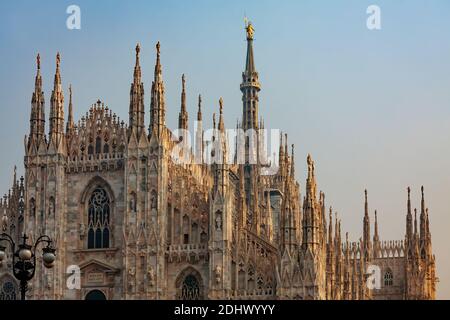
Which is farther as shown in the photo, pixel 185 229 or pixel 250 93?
pixel 250 93

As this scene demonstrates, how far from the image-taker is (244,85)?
345 ft

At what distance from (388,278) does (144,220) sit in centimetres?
3783

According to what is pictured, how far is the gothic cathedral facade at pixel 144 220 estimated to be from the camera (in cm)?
6688

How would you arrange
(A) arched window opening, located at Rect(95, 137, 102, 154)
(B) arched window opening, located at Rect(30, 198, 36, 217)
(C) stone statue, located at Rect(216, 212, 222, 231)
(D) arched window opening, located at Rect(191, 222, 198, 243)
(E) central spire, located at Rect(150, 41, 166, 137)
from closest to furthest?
(C) stone statue, located at Rect(216, 212, 222, 231), (D) arched window opening, located at Rect(191, 222, 198, 243), (E) central spire, located at Rect(150, 41, 166, 137), (B) arched window opening, located at Rect(30, 198, 36, 217), (A) arched window opening, located at Rect(95, 137, 102, 154)

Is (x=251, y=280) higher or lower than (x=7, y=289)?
higher

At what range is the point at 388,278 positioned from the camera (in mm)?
101125

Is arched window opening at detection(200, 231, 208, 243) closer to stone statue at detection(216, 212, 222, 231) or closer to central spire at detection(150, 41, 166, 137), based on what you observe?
stone statue at detection(216, 212, 222, 231)

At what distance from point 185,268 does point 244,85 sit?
39058 millimetres

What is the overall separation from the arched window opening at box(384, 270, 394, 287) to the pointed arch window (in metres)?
36.5

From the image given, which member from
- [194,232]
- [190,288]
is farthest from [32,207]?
[190,288]

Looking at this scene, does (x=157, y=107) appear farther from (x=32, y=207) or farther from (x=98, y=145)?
(x=32, y=207)

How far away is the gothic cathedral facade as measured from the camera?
66.9 metres

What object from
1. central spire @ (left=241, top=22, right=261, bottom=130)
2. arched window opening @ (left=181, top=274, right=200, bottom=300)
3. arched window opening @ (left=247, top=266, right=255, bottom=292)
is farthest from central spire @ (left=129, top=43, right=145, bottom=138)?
central spire @ (left=241, top=22, right=261, bottom=130)
